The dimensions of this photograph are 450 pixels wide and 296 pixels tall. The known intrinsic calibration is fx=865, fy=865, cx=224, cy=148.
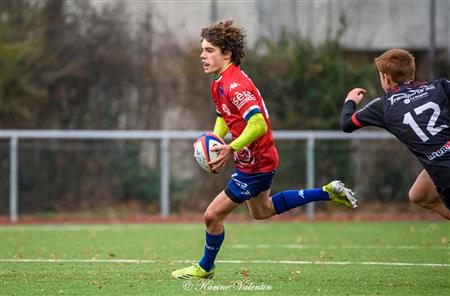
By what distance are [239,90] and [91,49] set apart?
46.3 ft

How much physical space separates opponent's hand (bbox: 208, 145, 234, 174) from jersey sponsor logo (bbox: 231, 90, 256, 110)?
14.5 inches

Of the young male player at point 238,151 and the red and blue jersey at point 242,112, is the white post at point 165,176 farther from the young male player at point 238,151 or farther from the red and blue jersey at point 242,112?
the red and blue jersey at point 242,112

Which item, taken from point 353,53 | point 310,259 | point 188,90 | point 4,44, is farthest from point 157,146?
point 310,259

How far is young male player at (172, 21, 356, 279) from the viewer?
721 centimetres

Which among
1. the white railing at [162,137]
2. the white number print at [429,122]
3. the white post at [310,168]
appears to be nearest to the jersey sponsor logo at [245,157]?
the white number print at [429,122]

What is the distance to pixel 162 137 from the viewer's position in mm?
18266

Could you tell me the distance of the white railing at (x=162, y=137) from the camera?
58.0ft

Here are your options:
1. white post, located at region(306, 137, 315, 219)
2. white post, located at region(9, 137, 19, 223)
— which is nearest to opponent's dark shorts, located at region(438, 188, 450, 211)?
white post, located at region(306, 137, 315, 219)

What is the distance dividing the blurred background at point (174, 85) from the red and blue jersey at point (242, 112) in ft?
35.1

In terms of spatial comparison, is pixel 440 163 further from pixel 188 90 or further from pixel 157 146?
pixel 188 90

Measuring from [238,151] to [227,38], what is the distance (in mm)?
1012

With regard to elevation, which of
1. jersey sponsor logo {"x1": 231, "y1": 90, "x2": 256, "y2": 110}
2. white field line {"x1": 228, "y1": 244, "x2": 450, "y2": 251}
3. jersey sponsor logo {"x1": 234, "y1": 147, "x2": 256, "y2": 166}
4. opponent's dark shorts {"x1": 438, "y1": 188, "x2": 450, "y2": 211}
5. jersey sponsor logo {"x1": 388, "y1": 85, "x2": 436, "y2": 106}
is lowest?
white field line {"x1": 228, "y1": 244, "x2": 450, "y2": 251}

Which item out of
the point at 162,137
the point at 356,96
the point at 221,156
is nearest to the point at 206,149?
the point at 221,156

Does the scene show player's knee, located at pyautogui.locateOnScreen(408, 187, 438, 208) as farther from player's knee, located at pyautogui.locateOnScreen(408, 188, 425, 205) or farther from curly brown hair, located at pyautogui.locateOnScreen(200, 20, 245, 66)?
curly brown hair, located at pyautogui.locateOnScreen(200, 20, 245, 66)
